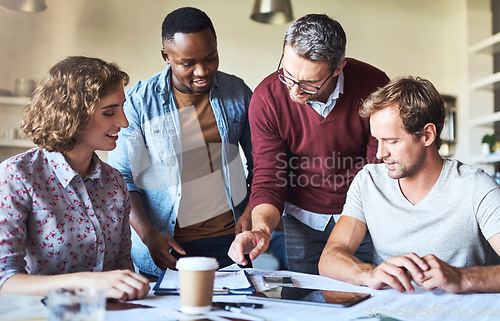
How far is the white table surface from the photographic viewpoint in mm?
976

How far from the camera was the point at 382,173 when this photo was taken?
5.69 feet

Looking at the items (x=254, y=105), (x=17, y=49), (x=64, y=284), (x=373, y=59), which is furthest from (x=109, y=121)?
(x=373, y=59)

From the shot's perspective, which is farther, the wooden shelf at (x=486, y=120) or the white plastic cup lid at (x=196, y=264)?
the wooden shelf at (x=486, y=120)

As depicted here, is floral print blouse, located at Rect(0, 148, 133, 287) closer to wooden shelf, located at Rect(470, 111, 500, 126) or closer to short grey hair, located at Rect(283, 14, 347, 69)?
short grey hair, located at Rect(283, 14, 347, 69)

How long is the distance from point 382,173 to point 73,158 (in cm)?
97

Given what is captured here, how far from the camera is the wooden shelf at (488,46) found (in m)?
4.65

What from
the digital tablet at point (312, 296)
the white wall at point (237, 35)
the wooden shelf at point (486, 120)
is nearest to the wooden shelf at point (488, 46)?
the white wall at point (237, 35)

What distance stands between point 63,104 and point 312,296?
0.81 m

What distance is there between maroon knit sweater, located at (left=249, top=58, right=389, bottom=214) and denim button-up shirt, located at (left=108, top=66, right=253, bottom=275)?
0.17 metres

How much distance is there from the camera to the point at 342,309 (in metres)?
1.06

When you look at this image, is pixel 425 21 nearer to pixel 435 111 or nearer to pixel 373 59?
pixel 373 59

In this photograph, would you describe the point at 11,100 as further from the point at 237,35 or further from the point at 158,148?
the point at 158,148

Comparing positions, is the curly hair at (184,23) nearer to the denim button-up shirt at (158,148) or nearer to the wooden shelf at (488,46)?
the denim button-up shirt at (158,148)

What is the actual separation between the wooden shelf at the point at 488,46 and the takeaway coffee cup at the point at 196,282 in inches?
174
